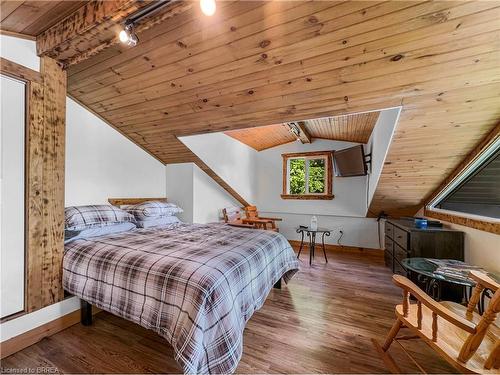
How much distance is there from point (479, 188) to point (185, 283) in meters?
3.05

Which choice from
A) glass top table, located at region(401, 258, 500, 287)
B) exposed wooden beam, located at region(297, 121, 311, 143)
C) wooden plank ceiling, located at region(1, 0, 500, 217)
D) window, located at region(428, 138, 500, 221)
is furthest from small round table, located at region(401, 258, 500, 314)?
exposed wooden beam, located at region(297, 121, 311, 143)

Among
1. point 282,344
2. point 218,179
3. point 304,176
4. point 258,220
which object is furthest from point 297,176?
point 282,344

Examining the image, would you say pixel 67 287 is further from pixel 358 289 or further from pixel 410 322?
pixel 358 289

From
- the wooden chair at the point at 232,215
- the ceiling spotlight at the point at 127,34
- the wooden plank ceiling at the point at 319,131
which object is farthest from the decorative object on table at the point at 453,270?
the wooden chair at the point at 232,215

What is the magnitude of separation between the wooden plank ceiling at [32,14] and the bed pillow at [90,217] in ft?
5.35

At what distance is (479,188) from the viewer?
2402 mm

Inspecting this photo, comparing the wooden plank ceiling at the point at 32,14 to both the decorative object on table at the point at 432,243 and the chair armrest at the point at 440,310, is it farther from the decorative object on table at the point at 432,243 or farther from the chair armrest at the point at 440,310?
the decorative object on table at the point at 432,243

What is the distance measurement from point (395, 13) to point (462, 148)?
1.61 m

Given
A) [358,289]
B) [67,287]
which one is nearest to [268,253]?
[358,289]

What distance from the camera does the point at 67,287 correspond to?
2064 mm

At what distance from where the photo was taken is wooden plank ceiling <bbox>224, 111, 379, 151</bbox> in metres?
3.54

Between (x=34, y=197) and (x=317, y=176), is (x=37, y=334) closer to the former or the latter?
(x=34, y=197)

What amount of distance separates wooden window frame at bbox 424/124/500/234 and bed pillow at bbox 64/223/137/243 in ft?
12.3

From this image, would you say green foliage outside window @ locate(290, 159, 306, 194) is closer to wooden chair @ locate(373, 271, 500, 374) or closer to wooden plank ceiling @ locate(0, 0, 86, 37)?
wooden chair @ locate(373, 271, 500, 374)
